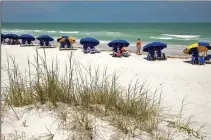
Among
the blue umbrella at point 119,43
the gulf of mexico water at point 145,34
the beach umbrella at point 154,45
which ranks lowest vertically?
the beach umbrella at point 154,45

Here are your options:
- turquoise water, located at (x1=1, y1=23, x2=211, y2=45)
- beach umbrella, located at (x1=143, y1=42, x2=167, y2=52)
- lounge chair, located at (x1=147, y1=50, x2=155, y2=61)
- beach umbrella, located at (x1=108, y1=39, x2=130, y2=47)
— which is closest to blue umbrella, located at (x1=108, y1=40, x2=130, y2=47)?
beach umbrella, located at (x1=108, y1=39, x2=130, y2=47)

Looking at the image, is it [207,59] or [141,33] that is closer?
[207,59]

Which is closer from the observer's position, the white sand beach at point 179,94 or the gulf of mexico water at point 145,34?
the white sand beach at point 179,94

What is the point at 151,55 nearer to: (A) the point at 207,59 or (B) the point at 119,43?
(B) the point at 119,43

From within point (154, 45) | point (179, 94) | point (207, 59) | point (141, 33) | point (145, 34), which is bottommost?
point (179, 94)

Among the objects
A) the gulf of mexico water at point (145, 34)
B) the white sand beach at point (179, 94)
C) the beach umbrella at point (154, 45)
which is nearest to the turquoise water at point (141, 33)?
the gulf of mexico water at point (145, 34)

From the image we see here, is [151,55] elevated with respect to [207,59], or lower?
elevated

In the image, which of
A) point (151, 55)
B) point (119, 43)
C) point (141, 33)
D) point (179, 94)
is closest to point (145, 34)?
point (141, 33)

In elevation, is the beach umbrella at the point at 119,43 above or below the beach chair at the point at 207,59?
above

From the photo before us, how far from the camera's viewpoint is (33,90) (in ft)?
10.7

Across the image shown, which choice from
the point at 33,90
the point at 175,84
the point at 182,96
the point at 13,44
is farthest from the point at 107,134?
the point at 13,44

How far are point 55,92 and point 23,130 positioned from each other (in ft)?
2.01

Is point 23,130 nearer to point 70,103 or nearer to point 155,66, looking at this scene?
point 70,103

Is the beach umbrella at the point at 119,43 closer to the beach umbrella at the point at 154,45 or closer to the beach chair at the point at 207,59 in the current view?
the beach umbrella at the point at 154,45
